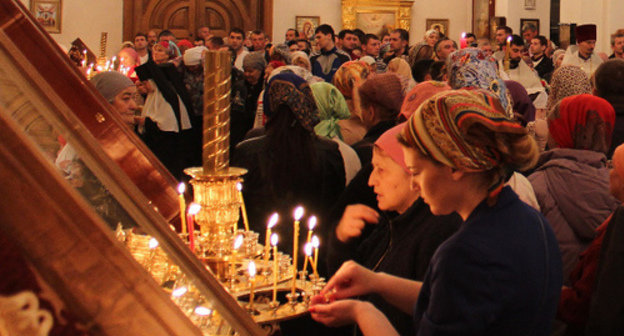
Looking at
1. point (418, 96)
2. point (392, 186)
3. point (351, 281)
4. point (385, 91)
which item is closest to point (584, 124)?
point (418, 96)

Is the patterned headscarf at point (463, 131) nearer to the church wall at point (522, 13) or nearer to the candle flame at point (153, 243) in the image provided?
the candle flame at point (153, 243)

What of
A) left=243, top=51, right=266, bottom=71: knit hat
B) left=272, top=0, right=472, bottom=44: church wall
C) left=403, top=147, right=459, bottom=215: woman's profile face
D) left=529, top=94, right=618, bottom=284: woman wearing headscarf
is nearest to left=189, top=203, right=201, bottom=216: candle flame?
left=403, top=147, right=459, bottom=215: woman's profile face

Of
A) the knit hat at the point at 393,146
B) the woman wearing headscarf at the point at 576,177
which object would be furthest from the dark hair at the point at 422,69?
the knit hat at the point at 393,146

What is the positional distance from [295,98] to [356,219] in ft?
4.00

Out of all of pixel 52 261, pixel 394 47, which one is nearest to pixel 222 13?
pixel 394 47

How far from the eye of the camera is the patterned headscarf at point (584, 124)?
10.9 feet

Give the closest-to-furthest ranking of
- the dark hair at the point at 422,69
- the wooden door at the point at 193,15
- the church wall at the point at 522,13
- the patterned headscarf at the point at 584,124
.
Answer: the patterned headscarf at the point at 584,124
the dark hair at the point at 422,69
the church wall at the point at 522,13
the wooden door at the point at 193,15

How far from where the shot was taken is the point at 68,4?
17.2m

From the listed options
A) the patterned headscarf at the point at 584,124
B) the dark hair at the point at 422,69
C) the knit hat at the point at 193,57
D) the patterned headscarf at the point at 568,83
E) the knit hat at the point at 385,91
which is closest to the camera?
the patterned headscarf at the point at 584,124

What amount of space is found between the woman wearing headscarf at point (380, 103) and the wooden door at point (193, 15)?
47.9 ft

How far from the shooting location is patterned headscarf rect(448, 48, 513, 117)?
401 centimetres

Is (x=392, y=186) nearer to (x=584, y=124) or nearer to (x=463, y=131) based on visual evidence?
(x=463, y=131)

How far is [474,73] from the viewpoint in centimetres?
411

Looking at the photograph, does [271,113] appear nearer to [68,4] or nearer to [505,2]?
[505,2]
